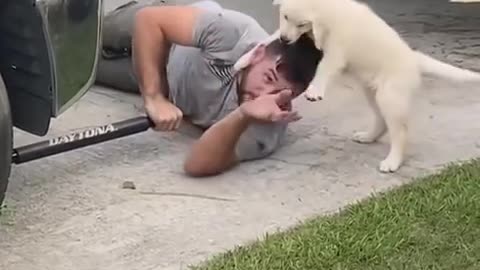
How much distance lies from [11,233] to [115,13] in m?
1.54

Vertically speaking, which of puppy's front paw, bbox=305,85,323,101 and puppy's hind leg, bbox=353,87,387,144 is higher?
puppy's front paw, bbox=305,85,323,101

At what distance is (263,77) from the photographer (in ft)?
12.3

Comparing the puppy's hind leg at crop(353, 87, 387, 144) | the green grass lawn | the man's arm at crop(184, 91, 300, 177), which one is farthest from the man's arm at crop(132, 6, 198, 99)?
the green grass lawn

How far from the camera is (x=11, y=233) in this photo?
11.0 feet

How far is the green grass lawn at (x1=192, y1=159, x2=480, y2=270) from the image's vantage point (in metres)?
3.07

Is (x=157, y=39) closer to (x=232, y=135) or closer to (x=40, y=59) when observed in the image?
(x=232, y=135)

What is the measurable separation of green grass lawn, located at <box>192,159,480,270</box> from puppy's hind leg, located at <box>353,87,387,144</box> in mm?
487

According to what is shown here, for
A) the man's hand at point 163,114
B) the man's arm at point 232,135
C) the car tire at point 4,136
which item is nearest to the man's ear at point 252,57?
the man's arm at point 232,135

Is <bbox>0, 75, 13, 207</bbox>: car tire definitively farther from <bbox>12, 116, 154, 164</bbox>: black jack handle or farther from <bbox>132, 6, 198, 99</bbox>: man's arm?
<bbox>132, 6, 198, 99</bbox>: man's arm

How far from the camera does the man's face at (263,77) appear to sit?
372 centimetres

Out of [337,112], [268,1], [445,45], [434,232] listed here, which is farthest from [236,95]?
[268,1]

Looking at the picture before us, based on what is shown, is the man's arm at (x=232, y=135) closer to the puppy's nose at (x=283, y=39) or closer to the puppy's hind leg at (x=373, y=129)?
the puppy's nose at (x=283, y=39)

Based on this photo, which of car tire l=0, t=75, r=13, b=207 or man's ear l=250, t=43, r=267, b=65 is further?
man's ear l=250, t=43, r=267, b=65

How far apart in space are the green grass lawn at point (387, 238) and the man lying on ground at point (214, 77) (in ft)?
1.58
